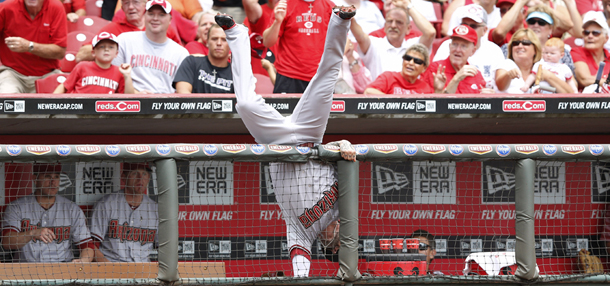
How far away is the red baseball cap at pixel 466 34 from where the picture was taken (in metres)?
5.84

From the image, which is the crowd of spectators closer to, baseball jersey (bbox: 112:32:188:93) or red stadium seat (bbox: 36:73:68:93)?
baseball jersey (bbox: 112:32:188:93)

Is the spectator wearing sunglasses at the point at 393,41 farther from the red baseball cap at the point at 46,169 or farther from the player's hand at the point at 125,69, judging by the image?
the red baseball cap at the point at 46,169

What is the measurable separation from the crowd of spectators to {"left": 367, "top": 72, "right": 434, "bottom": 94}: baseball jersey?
1 cm

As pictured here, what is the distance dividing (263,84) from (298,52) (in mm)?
589

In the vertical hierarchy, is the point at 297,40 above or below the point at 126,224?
above

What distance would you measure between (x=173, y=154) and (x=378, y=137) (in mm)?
3134

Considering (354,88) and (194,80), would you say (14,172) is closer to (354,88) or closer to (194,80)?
(194,80)

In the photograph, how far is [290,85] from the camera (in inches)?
211

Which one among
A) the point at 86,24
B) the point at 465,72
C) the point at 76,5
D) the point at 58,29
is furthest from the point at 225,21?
the point at 76,5

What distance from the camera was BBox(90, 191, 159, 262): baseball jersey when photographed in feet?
13.9

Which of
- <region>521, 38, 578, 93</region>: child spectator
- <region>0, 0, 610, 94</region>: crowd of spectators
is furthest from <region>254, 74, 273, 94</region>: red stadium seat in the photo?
<region>521, 38, 578, 93</region>: child spectator

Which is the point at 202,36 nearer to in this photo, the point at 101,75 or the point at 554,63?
the point at 101,75

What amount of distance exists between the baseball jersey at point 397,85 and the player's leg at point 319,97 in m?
2.23

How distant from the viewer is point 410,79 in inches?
219
